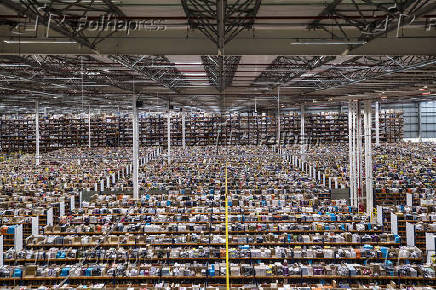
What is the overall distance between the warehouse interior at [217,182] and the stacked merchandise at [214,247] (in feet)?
0.13

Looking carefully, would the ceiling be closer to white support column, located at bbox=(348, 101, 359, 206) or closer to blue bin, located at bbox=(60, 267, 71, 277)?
blue bin, located at bbox=(60, 267, 71, 277)

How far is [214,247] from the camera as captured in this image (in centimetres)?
1004

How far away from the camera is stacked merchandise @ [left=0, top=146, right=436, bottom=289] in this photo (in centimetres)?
827

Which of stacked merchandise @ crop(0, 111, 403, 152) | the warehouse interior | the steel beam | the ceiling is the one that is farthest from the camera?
stacked merchandise @ crop(0, 111, 403, 152)

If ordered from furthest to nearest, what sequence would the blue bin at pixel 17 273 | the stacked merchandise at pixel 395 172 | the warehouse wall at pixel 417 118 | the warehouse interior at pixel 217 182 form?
the warehouse wall at pixel 417 118
the stacked merchandise at pixel 395 172
the blue bin at pixel 17 273
the warehouse interior at pixel 217 182

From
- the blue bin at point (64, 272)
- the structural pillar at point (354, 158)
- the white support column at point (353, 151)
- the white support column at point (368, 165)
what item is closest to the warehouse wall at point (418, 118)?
the white support column at point (353, 151)

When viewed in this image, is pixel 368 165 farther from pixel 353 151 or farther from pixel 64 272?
pixel 64 272

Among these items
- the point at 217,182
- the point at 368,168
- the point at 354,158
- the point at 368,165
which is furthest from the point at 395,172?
the point at 217,182

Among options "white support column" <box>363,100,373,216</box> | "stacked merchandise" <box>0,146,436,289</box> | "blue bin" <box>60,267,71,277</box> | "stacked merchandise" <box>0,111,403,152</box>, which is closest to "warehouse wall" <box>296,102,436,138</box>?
"stacked merchandise" <box>0,111,403,152</box>

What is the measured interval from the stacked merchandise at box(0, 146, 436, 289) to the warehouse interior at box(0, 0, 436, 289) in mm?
39

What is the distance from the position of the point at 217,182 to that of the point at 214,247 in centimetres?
738

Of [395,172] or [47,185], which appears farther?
[395,172]

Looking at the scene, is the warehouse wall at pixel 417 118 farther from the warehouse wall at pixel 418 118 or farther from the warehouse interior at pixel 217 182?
the warehouse interior at pixel 217 182

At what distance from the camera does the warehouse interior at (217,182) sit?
685 cm
